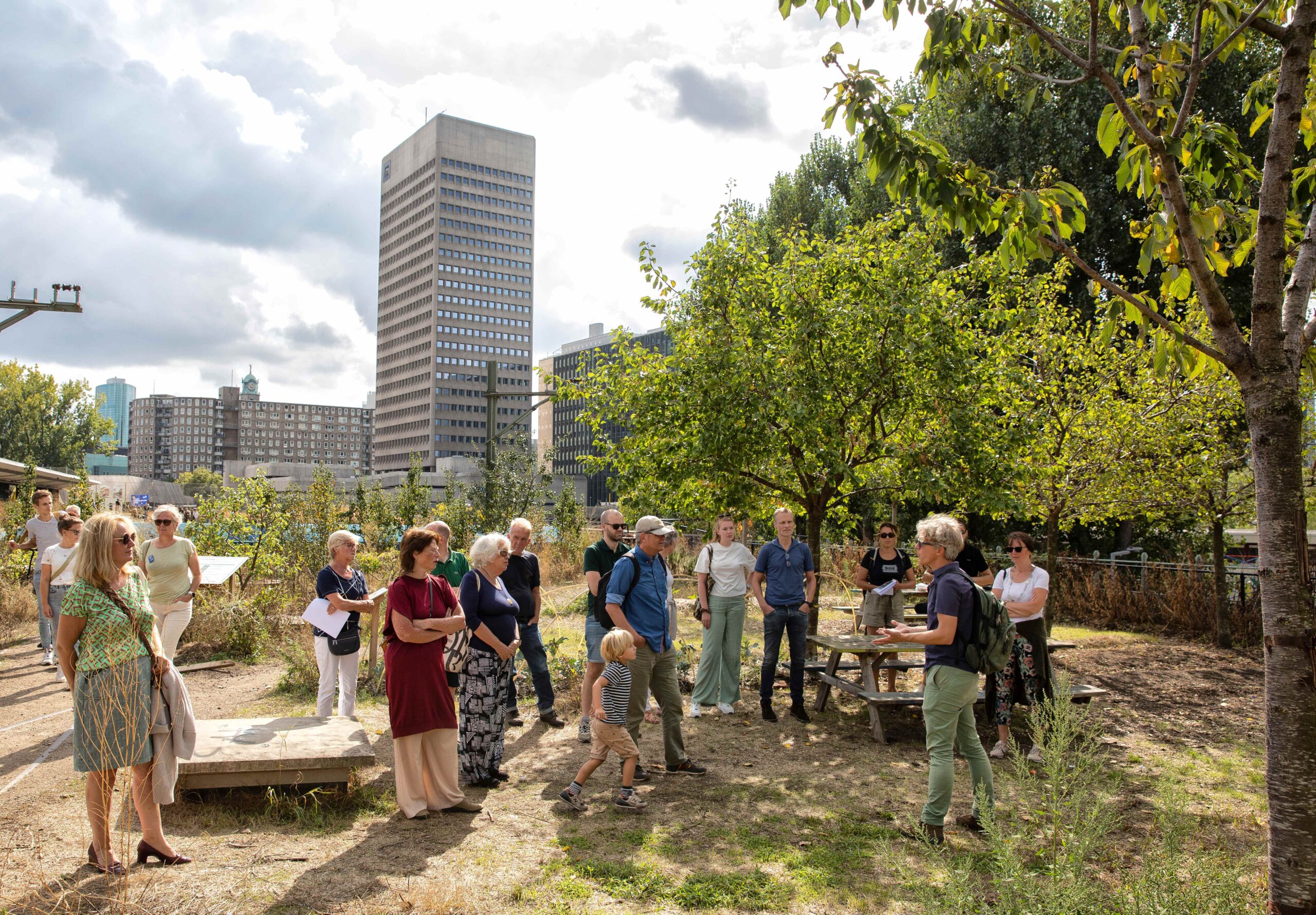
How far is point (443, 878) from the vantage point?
437 cm

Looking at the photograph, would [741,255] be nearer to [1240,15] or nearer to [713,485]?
[713,485]

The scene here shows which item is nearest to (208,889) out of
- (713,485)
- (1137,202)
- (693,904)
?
(693,904)

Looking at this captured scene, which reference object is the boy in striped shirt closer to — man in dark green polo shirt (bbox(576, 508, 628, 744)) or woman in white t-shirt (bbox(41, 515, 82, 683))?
man in dark green polo shirt (bbox(576, 508, 628, 744))

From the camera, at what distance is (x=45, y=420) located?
60.9 meters

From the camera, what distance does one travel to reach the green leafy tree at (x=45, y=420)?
58.9 metres

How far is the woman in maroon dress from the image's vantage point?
5191mm

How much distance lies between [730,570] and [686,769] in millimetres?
2389

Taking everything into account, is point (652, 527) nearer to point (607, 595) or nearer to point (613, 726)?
point (607, 595)

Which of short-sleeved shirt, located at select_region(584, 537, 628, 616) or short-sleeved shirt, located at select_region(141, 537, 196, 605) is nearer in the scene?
short-sleeved shirt, located at select_region(141, 537, 196, 605)

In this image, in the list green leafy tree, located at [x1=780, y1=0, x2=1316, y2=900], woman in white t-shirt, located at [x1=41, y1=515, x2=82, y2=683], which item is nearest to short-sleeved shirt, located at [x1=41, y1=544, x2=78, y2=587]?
woman in white t-shirt, located at [x1=41, y1=515, x2=82, y2=683]

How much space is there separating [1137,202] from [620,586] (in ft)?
62.5

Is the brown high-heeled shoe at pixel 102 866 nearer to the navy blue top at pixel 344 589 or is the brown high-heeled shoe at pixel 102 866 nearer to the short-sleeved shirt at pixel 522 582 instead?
the navy blue top at pixel 344 589

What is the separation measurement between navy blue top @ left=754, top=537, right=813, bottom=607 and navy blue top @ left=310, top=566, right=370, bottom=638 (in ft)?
12.2

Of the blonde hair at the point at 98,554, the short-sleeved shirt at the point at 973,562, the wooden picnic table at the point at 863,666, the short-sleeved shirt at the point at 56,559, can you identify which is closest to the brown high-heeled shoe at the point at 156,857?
the blonde hair at the point at 98,554
